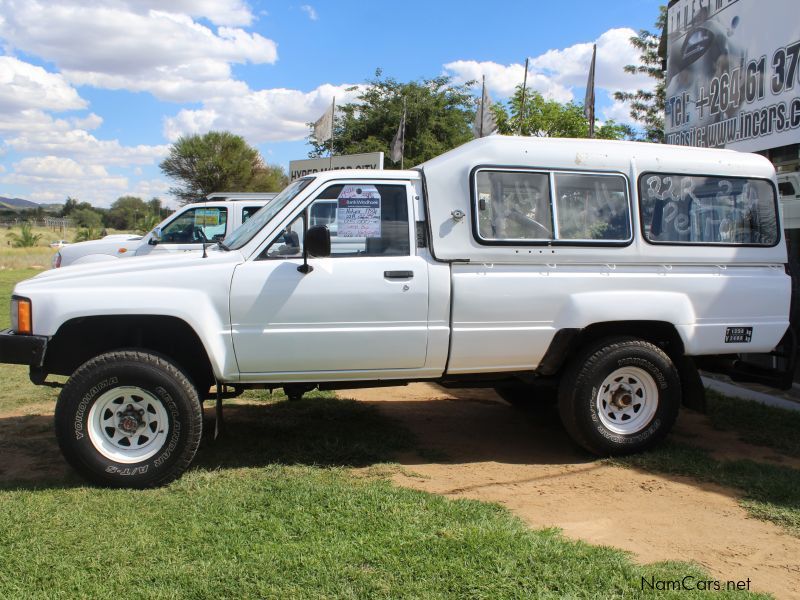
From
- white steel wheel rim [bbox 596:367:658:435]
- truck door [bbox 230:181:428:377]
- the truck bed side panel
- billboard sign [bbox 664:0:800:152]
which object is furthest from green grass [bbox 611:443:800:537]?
billboard sign [bbox 664:0:800:152]

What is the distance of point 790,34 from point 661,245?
458cm

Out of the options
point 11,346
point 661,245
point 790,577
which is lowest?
point 790,577

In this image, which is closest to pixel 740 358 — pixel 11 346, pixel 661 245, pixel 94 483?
pixel 661 245

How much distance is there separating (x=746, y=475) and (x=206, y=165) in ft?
123

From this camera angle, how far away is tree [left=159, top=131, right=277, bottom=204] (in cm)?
3906

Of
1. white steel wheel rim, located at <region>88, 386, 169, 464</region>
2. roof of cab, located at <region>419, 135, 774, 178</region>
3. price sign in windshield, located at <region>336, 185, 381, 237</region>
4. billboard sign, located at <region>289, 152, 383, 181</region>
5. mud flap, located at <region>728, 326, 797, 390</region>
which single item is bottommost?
white steel wheel rim, located at <region>88, 386, 169, 464</region>

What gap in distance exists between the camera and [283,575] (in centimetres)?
339

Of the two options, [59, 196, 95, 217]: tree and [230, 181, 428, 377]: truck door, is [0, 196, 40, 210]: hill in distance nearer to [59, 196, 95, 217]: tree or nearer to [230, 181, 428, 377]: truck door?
[59, 196, 95, 217]: tree

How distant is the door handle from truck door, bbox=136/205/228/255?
6612mm

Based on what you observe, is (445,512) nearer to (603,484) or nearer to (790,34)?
(603,484)

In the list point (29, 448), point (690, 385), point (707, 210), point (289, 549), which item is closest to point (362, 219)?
point (289, 549)

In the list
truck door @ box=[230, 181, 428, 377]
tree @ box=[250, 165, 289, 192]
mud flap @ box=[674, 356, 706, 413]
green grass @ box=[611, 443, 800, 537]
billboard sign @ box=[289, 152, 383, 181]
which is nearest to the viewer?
green grass @ box=[611, 443, 800, 537]

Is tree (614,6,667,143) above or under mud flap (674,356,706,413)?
above

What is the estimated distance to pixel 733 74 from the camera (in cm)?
930
